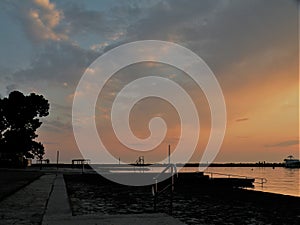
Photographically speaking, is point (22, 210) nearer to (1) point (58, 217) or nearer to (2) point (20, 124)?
(1) point (58, 217)

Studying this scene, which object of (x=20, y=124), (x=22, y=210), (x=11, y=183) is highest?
(x=20, y=124)

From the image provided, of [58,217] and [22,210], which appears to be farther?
[22,210]

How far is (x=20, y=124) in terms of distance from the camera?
6444 cm

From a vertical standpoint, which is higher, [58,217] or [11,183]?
[11,183]

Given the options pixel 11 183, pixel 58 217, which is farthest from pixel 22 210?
pixel 11 183

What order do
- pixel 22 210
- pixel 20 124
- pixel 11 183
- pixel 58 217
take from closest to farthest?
1. pixel 58 217
2. pixel 22 210
3. pixel 11 183
4. pixel 20 124

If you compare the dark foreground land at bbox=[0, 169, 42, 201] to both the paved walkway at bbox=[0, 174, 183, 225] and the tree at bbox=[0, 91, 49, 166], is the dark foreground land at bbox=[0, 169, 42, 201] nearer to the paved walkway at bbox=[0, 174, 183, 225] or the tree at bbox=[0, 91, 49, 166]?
the paved walkway at bbox=[0, 174, 183, 225]

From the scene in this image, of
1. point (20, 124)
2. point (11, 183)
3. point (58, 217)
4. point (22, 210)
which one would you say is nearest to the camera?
point (58, 217)

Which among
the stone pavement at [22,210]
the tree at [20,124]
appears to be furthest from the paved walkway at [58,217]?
the tree at [20,124]

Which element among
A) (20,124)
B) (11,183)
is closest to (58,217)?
(11,183)

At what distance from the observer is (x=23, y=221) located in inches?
450

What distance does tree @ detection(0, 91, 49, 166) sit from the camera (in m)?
61.6

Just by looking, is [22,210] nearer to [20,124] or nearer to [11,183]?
[11,183]

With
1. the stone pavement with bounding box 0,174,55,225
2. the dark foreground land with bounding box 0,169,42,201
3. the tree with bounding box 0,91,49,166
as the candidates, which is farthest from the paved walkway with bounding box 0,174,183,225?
the tree with bounding box 0,91,49,166
